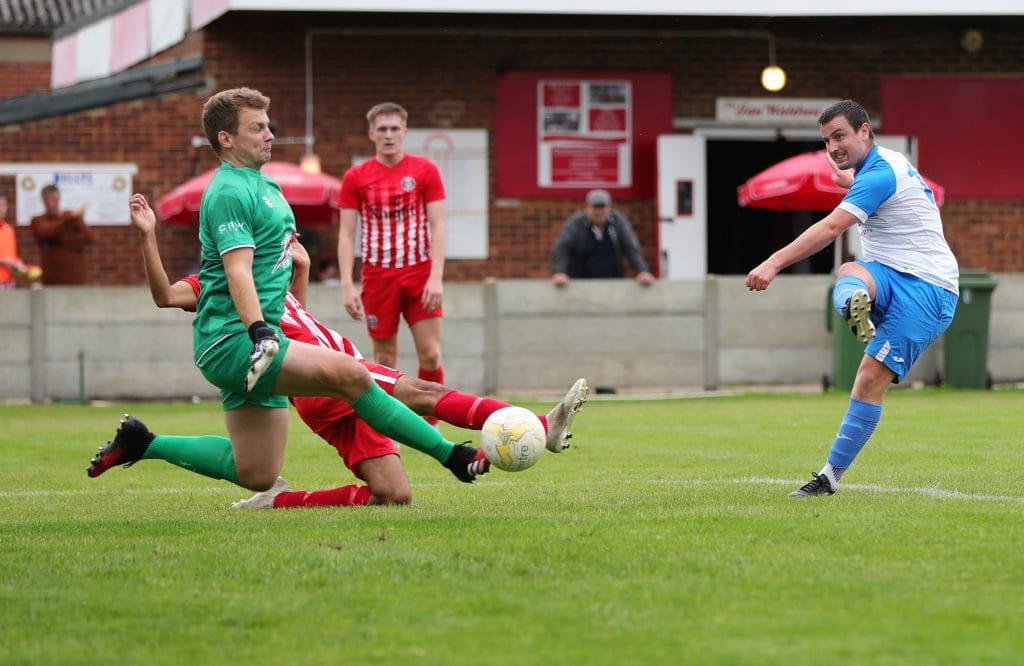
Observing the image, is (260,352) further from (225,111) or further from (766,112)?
(766,112)

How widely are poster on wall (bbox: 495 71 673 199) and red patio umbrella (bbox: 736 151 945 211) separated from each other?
12.2ft

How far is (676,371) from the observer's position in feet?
64.1

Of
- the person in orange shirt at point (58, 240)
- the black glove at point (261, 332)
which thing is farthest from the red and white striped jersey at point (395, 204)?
the person in orange shirt at point (58, 240)

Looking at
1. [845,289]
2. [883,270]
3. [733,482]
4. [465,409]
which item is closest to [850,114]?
[883,270]

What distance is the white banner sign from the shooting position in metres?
24.3

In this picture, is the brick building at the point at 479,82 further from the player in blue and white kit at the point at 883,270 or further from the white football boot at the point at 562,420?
the white football boot at the point at 562,420

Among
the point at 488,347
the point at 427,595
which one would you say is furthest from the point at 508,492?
the point at 488,347

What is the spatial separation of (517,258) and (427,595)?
19011 millimetres

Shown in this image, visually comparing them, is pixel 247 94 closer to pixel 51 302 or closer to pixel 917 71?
pixel 51 302

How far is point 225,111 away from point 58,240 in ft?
48.2

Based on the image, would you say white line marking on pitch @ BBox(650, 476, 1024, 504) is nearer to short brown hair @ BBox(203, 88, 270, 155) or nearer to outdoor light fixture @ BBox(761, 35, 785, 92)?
short brown hair @ BBox(203, 88, 270, 155)

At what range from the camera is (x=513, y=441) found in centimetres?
713

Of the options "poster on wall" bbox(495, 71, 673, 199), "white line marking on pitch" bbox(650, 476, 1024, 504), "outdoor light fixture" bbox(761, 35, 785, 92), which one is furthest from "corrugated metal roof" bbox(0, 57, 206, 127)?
"white line marking on pitch" bbox(650, 476, 1024, 504)

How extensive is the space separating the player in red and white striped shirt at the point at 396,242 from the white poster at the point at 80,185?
12.3 metres
